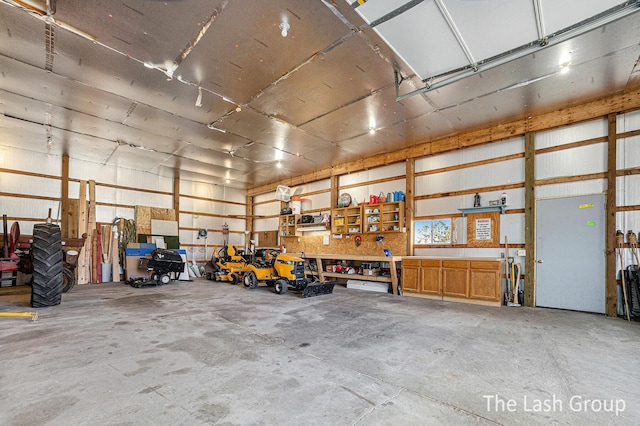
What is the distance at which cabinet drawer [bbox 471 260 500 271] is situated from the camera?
5703 millimetres

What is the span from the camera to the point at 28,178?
26.8ft

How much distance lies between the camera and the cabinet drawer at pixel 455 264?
240 inches

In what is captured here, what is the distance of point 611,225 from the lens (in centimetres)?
504

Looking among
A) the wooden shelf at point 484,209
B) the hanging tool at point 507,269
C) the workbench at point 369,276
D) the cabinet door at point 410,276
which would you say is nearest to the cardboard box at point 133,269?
the workbench at point 369,276

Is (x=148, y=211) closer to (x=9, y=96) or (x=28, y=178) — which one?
(x=28, y=178)

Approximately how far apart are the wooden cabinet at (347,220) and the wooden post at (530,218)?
13.3ft

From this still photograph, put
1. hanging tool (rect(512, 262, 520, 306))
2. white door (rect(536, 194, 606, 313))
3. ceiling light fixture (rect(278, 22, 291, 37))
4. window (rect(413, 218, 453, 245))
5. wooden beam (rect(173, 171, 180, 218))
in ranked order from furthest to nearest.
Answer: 1. wooden beam (rect(173, 171, 180, 218))
2. window (rect(413, 218, 453, 245))
3. hanging tool (rect(512, 262, 520, 306))
4. white door (rect(536, 194, 606, 313))
5. ceiling light fixture (rect(278, 22, 291, 37))

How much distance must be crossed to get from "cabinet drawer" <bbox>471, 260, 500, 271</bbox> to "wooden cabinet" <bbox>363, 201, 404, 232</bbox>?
2125 mm

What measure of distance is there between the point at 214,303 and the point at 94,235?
→ 5.50 metres

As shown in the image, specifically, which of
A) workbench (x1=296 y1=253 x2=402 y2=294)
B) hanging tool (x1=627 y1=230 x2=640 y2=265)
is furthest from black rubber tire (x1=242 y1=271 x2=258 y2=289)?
hanging tool (x1=627 y1=230 x2=640 y2=265)

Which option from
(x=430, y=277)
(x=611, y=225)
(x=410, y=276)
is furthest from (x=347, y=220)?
(x=611, y=225)

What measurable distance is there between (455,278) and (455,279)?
0.07 ft

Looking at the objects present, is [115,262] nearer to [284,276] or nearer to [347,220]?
[284,276]

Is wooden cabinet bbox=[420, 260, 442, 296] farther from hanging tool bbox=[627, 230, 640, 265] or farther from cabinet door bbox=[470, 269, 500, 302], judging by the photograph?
hanging tool bbox=[627, 230, 640, 265]
